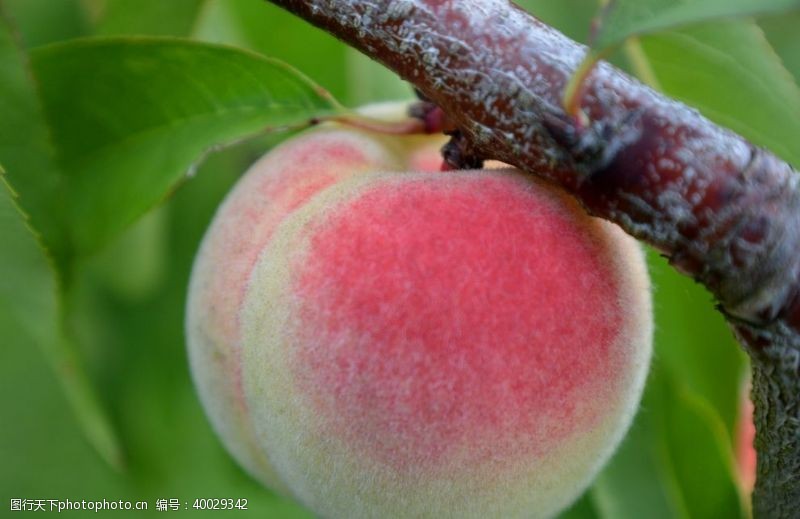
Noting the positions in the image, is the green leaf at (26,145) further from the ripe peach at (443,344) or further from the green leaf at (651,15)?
the green leaf at (651,15)

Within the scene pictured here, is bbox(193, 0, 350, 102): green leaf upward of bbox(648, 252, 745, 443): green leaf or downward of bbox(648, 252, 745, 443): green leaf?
upward

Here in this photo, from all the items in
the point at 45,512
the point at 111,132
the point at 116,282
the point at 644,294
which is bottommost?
the point at 45,512

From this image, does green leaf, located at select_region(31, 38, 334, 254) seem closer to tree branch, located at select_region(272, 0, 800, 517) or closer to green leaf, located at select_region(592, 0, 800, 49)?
tree branch, located at select_region(272, 0, 800, 517)

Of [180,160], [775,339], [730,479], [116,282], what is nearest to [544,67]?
[775,339]

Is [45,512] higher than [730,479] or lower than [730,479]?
lower

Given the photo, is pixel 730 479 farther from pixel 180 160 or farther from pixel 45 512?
pixel 45 512

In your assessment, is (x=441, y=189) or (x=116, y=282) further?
(x=116, y=282)

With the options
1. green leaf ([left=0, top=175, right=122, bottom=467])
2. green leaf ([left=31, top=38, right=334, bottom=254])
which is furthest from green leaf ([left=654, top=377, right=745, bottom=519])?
green leaf ([left=0, top=175, right=122, bottom=467])

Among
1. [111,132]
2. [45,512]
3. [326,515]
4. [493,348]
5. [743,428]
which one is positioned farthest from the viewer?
[743,428]
